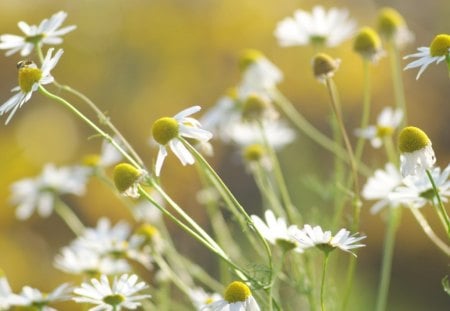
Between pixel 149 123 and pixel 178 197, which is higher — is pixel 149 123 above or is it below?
above

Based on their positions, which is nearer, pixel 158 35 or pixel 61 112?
pixel 61 112

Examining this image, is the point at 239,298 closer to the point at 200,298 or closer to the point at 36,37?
the point at 200,298

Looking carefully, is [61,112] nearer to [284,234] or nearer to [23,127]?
[23,127]

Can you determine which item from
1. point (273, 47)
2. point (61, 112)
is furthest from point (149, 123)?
point (273, 47)

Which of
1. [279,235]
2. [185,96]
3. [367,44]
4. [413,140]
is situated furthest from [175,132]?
[185,96]

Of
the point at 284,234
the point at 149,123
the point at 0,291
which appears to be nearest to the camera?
the point at 284,234

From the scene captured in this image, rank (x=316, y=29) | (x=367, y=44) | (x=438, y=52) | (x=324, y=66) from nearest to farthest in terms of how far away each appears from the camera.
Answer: (x=438, y=52) → (x=324, y=66) → (x=367, y=44) → (x=316, y=29)

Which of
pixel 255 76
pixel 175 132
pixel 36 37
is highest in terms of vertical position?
pixel 255 76
